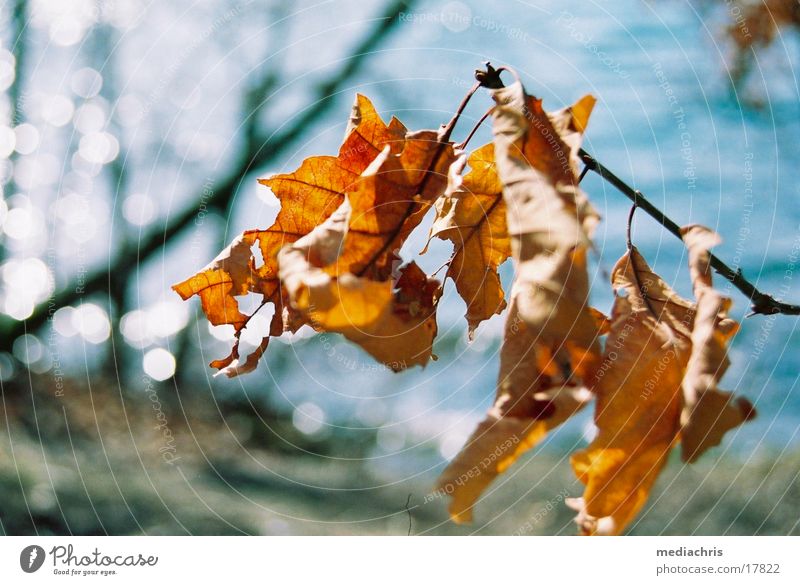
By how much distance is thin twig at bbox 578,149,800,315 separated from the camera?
335mm

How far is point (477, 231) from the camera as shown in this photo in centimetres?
41

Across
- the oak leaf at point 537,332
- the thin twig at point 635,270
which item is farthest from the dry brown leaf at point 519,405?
the thin twig at point 635,270

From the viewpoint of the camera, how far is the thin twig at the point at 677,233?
335mm

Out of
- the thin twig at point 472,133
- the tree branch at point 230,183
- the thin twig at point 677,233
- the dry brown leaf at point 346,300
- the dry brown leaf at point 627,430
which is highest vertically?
the tree branch at point 230,183

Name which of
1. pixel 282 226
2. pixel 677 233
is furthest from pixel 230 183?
pixel 677 233

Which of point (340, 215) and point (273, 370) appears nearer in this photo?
point (340, 215)

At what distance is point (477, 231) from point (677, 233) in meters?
0.11

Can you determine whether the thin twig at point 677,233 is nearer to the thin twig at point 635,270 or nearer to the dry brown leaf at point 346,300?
the thin twig at point 635,270

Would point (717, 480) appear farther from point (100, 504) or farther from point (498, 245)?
point (498, 245)

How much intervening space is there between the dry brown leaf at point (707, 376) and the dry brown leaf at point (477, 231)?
12 cm

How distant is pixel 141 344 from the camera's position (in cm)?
129
